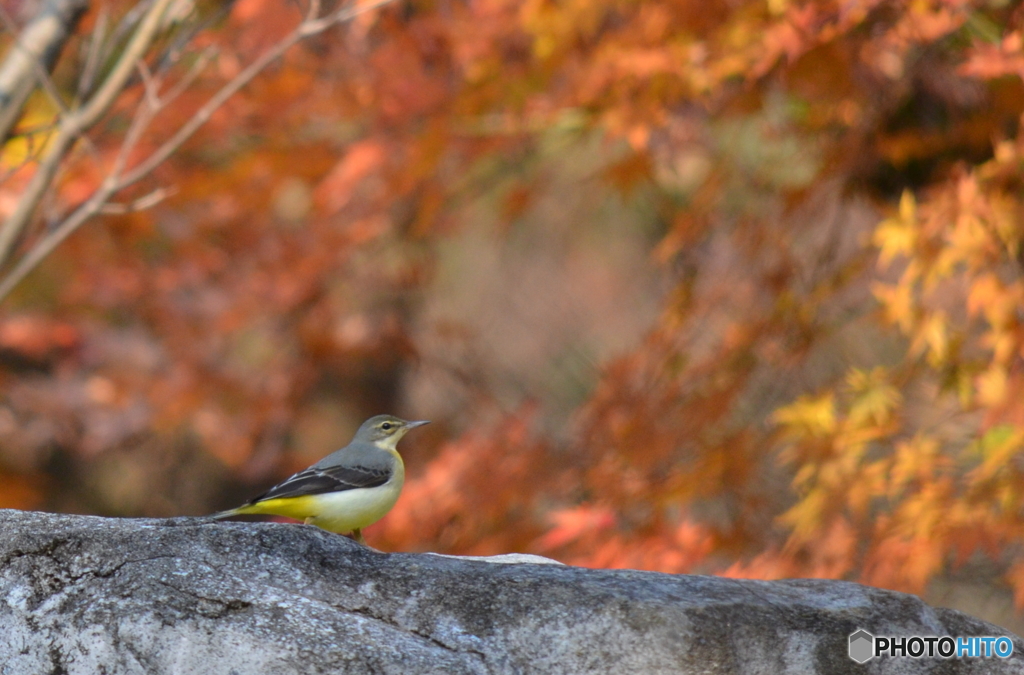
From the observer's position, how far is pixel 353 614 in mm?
2504

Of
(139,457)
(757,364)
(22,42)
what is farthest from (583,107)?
(139,457)

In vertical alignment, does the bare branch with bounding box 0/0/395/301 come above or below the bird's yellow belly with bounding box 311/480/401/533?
above

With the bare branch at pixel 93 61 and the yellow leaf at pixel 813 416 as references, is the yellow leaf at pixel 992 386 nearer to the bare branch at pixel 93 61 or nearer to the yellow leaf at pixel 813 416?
the yellow leaf at pixel 813 416

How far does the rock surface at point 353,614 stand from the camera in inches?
94.2

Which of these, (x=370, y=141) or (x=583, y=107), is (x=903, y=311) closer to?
(x=583, y=107)

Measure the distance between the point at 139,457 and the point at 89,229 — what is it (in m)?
3.33

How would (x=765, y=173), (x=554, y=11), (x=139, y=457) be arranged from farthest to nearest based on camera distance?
1. (x=139, y=457)
2. (x=765, y=173)
3. (x=554, y=11)

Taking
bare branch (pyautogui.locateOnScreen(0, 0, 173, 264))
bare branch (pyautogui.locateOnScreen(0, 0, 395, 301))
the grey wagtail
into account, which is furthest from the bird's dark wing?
bare branch (pyautogui.locateOnScreen(0, 0, 173, 264))

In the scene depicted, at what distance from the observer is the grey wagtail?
→ 3240mm

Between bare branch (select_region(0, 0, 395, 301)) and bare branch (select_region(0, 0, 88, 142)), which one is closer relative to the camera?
bare branch (select_region(0, 0, 395, 301))

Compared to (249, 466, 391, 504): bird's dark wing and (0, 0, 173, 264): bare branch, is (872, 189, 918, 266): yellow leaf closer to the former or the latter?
(249, 466, 391, 504): bird's dark wing

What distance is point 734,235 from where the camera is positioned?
5676 millimetres
